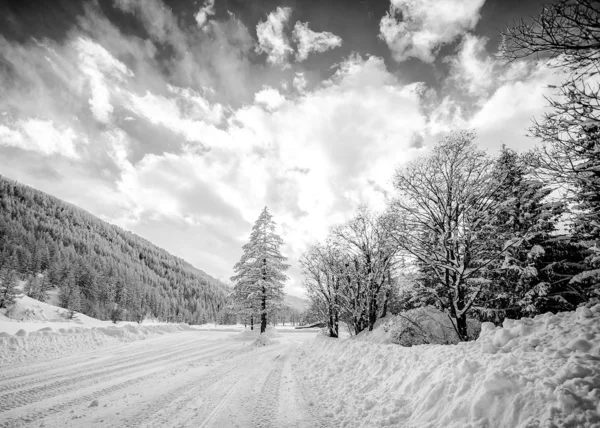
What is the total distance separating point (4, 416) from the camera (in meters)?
5.13

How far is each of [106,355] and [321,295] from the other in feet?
44.8

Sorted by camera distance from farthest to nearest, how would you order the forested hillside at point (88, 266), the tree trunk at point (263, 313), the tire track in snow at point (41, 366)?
the forested hillside at point (88, 266), the tree trunk at point (263, 313), the tire track in snow at point (41, 366)

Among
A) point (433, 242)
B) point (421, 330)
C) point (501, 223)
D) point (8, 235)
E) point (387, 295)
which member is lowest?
point (421, 330)

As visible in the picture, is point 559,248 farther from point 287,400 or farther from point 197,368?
point 197,368

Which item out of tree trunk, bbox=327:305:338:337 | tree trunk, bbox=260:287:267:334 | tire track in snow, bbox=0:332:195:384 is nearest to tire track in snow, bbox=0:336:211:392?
tire track in snow, bbox=0:332:195:384

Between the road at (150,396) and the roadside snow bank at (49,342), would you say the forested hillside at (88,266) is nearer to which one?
the roadside snow bank at (49,342)

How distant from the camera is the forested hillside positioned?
73269 mm

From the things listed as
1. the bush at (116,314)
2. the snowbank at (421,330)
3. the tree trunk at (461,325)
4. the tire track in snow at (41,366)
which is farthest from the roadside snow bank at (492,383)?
the bush at (116,314)

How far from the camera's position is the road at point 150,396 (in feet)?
16.7

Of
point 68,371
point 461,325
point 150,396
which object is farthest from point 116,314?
point 461,325

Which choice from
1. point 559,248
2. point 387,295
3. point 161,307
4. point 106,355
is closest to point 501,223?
point 559,248

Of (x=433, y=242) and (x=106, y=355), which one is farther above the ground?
(x=433, y=242)

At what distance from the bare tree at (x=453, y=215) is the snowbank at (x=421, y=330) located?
8.24 feet

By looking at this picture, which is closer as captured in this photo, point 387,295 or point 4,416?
point 4,416
